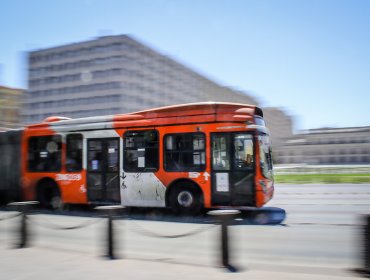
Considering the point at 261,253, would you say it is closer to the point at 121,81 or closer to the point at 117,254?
the point at 117,254

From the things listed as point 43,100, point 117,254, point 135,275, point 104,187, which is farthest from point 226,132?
point 43,100

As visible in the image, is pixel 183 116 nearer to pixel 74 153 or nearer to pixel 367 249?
pixel 74 153

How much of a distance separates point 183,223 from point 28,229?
393 centimetres

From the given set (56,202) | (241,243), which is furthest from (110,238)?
(56,202)

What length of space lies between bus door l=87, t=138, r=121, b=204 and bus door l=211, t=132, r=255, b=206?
10.8 feet

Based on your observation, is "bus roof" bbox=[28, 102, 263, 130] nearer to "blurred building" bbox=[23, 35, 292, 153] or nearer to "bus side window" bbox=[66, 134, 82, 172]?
"bus side window" bbox=[66, 134, 82, 172]

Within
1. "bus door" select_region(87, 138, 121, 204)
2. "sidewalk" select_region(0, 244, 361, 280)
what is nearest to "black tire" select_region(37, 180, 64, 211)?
"bus door" select_region(87, 138, 121, 204)

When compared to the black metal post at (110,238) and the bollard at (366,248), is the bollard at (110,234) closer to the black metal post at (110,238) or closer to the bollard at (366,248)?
the black metal post at (110,238)

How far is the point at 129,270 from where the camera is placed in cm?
572

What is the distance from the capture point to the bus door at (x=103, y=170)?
12.1 metres

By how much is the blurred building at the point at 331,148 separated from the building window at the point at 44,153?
130651 mm

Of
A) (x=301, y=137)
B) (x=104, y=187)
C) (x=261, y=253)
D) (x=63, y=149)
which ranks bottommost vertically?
(x=261, y=253)

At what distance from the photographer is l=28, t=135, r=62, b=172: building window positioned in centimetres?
1335

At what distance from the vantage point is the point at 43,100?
328 ft
